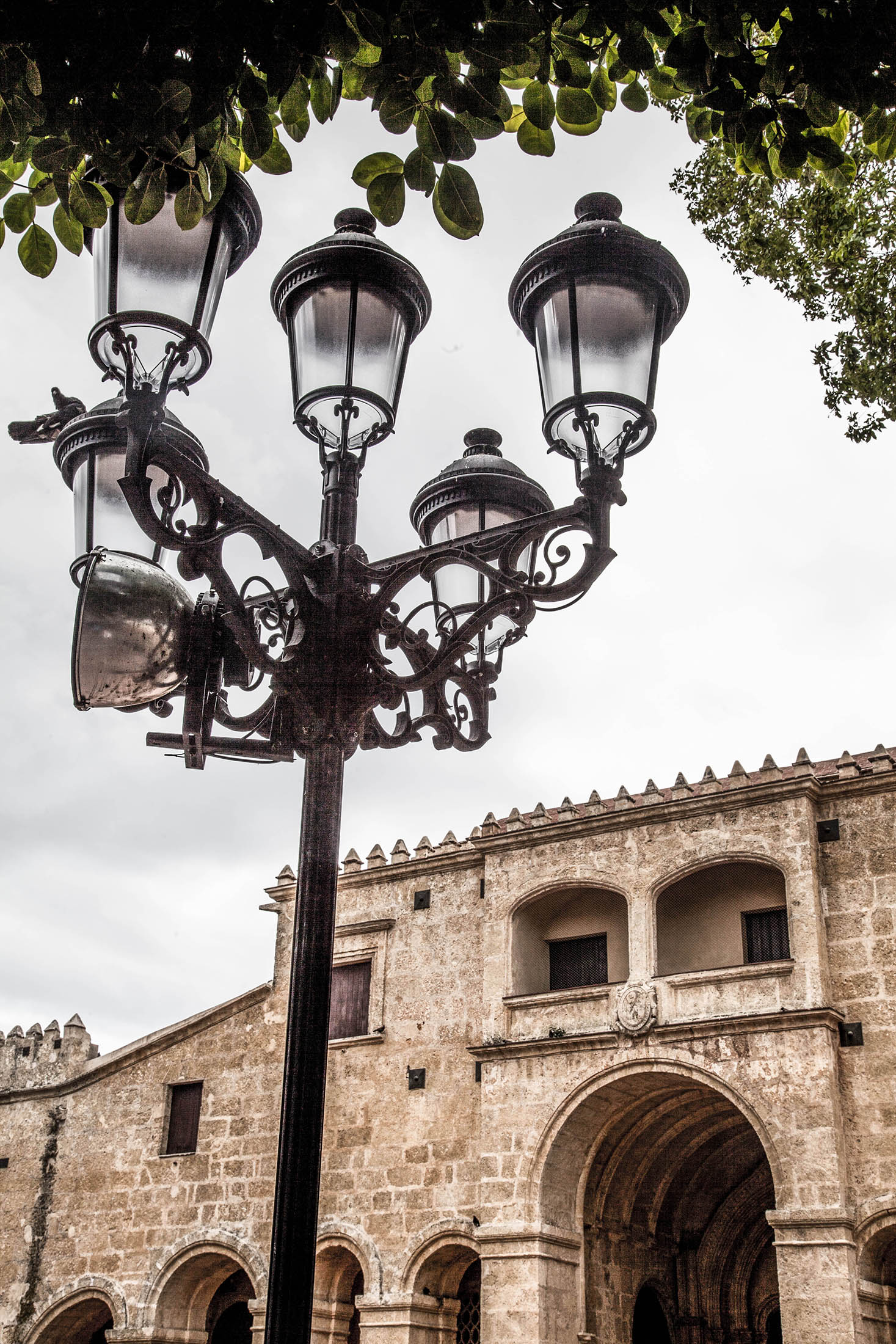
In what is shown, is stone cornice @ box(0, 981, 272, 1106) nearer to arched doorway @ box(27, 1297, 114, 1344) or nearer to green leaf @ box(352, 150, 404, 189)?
arched doorway @ box(27, 1297, 114, 1344)

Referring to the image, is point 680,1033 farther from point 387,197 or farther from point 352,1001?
point 387,197

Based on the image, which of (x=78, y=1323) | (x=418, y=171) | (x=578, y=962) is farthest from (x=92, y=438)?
(x=78, y=1323)

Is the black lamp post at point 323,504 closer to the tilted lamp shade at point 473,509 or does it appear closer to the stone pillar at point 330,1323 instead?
the tilted lamp shade at point 473,509

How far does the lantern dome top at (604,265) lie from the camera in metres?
5.18

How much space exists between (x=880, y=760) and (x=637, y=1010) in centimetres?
428

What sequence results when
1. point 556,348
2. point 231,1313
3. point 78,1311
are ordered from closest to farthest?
point 556,348 < point 78,1311 < point 231,1313

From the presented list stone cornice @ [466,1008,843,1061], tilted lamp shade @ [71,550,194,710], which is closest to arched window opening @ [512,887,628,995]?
stone cornice @ [466,1008,843,1061]

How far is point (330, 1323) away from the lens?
1761 centimetres

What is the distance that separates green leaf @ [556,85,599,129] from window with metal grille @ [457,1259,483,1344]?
1643 cm

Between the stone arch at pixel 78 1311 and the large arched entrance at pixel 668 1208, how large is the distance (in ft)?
22.6

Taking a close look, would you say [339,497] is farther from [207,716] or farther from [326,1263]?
[326,1263]

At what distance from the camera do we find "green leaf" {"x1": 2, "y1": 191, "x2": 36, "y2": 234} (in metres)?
3.99

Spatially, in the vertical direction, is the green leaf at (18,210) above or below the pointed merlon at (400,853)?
below

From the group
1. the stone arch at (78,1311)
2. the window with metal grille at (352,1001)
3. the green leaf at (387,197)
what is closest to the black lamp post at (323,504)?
the green leaf at (387,197)
